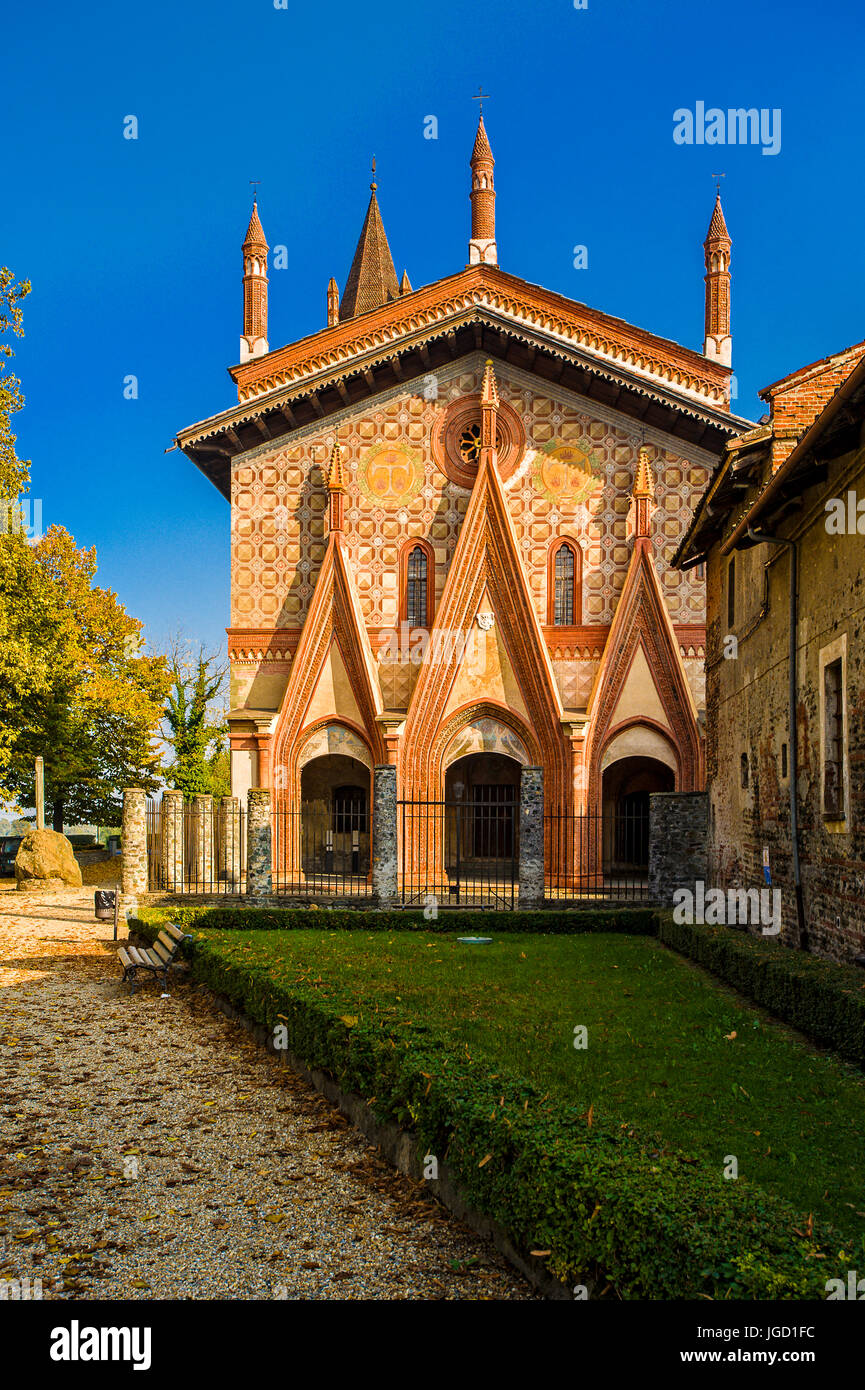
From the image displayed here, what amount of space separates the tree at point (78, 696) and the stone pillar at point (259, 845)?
32.2 feet

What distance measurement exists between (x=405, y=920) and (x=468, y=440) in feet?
45.1

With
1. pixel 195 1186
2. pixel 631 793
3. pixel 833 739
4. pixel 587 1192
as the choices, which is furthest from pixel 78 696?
pixel 587 1192

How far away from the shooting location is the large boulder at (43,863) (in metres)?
27.0

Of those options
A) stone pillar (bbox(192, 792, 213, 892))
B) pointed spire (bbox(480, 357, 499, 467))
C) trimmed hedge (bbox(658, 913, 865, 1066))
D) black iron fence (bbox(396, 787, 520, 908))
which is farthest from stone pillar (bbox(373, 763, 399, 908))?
pointed spire (bbox(480, 357, 499, 467))

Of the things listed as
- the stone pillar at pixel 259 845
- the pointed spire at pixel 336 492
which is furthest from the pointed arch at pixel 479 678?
the stone pillar at pixel 259 845

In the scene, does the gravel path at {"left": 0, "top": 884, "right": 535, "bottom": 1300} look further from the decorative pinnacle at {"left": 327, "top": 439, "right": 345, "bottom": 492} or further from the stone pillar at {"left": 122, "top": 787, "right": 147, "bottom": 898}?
the decorative pinnacle at {"left": 327, "top": 439, "right": 345, "bottom": 492}

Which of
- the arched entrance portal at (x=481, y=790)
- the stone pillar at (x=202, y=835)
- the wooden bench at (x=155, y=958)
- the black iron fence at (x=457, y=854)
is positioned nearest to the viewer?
the wooden bench at (x=155, y=958)

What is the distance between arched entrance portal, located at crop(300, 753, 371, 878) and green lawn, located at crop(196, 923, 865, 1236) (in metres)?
10.3

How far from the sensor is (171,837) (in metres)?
20.9

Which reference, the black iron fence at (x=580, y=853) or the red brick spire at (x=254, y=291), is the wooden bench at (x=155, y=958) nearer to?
the black iron fence at (x=580, y=853)

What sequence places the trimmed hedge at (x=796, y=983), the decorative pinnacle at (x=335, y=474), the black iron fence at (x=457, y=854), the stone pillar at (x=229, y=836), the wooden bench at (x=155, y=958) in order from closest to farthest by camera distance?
the trimmed hedge at (x=796, y=983) → the wooden bench at (x=155, y=958) → the black iron fence at (x=457, y=854) → the stone pillar at (x=229, y=836) → the decorative pinnacle at (x=335, y=474)

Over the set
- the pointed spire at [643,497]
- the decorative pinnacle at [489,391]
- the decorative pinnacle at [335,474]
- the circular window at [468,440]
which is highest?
the decorative pinnacle at [489,391]

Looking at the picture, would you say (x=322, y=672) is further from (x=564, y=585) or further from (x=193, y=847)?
(x=564, y=585)

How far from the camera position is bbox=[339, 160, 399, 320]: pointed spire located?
132 feet
